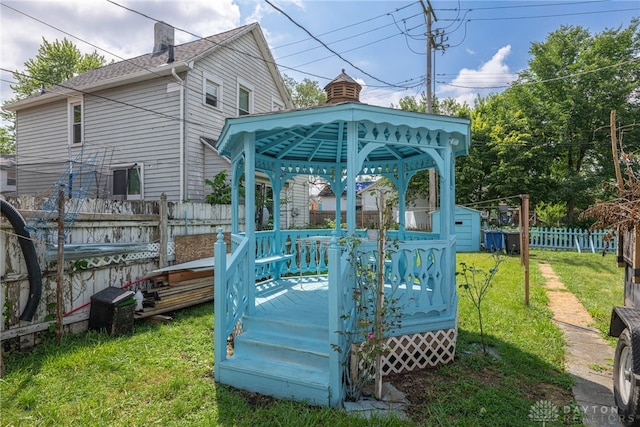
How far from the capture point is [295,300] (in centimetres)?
460

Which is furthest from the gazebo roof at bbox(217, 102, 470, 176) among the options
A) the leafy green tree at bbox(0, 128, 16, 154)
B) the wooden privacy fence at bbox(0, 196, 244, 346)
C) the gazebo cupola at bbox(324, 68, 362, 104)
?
the leafy green tree at bbox(0, 128, 16, 154)

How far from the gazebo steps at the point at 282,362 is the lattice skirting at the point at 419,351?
72cm

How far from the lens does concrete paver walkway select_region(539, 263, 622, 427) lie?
9.11ft

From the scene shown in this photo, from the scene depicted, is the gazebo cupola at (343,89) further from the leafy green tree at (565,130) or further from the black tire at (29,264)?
the leafy green tree at (565,130)

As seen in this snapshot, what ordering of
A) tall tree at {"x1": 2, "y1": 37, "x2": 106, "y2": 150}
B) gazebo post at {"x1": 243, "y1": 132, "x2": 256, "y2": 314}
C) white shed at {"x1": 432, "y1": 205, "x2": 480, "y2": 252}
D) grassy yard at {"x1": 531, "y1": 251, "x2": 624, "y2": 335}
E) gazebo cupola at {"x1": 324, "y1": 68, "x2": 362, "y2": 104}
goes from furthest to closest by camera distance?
tall tree at {"x1": 2, "y1": 37, "x2": 106, "y2": 150} < white shed at {"x1": 432, "y1": 205, "x2": 480, "y2": 252} < grassy yard at {"x1": 531, "y1": 251, "x2": 624, "y2": 335} < gazebo cupola at {"x1": 324, "y1": 68, "x2": 362, "y2": 104} < gazebo post at {"x1": 243, "y1": 132, "x2": 256, "y2": 314}

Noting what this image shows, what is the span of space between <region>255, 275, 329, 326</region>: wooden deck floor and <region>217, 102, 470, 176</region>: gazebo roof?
1957 mm

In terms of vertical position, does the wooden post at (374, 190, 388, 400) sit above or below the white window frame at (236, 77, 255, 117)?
below

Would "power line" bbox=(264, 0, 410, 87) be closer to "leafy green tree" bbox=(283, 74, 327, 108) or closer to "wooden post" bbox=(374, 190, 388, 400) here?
"wooden post" bbox=(374, 190, 388, 400)

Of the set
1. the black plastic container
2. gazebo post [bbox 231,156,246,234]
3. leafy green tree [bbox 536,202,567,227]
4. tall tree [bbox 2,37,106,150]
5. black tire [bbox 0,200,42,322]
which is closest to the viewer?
black tire [bbox 0,200,42,322]

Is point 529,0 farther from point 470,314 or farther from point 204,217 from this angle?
point 204,217

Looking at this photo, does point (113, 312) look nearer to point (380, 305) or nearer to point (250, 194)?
point (250, 194)

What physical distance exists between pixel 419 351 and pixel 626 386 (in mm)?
1686

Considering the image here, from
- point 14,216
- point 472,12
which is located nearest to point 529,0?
point 472,12

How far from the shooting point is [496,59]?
752 inches
